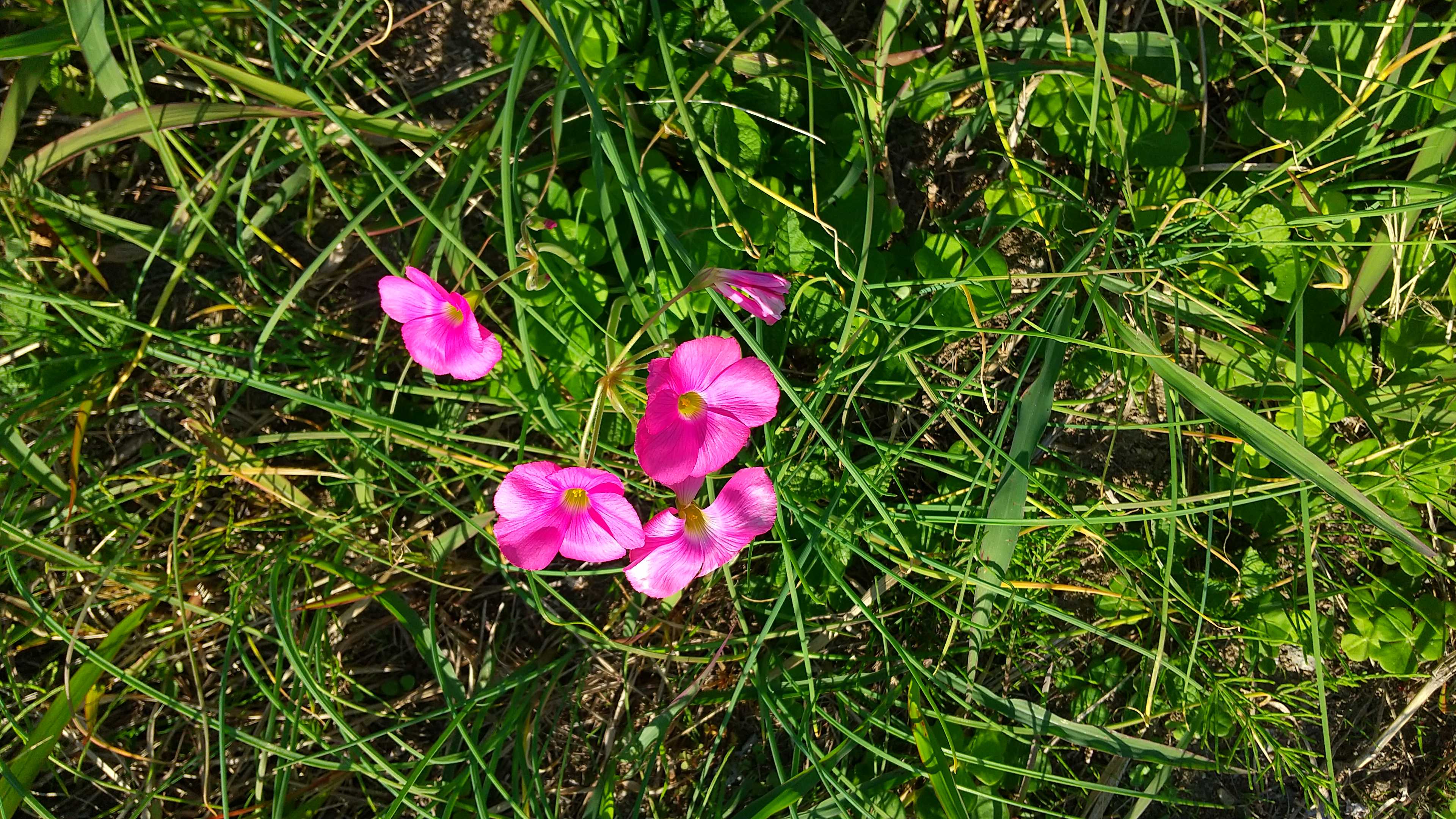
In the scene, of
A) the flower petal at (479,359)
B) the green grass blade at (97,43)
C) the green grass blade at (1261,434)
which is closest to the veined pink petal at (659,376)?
the flower petal at (479,359)

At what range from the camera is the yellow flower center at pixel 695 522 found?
1.34 meters

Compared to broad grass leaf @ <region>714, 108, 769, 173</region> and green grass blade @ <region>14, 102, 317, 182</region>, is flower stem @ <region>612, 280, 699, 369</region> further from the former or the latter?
green grass blade @ <region>14, 102, 317, 182</region>

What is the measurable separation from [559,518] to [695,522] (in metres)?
0.22

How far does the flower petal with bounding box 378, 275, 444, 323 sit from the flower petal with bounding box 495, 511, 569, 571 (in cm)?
37

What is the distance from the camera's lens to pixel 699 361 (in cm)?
120

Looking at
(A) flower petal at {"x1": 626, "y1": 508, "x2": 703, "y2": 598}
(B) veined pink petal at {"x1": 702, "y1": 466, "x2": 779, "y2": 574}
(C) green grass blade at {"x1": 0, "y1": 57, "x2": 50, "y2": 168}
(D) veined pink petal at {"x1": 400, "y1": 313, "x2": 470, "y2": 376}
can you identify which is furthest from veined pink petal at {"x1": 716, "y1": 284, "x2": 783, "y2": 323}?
(C) green grass blade at {"x1": 0, "y1": 57, "x2": 50, "y2": 168}

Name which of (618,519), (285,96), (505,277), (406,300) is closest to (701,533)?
(618,519)

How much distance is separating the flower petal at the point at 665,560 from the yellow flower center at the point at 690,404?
18cm

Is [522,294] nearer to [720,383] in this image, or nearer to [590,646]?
[720,383]

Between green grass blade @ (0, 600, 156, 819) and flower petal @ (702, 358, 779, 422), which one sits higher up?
flower petal @ (702, 358, 779, 422)

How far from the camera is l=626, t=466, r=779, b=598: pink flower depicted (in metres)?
1.32

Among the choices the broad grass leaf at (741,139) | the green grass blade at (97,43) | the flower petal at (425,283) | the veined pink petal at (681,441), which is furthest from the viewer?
the broad grass leaf at (741,139)

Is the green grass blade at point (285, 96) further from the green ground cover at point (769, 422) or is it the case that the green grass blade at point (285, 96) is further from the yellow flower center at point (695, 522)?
the yellow flower center at point (695, 522)

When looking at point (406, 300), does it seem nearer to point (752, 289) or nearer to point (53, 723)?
point (752, 289)
